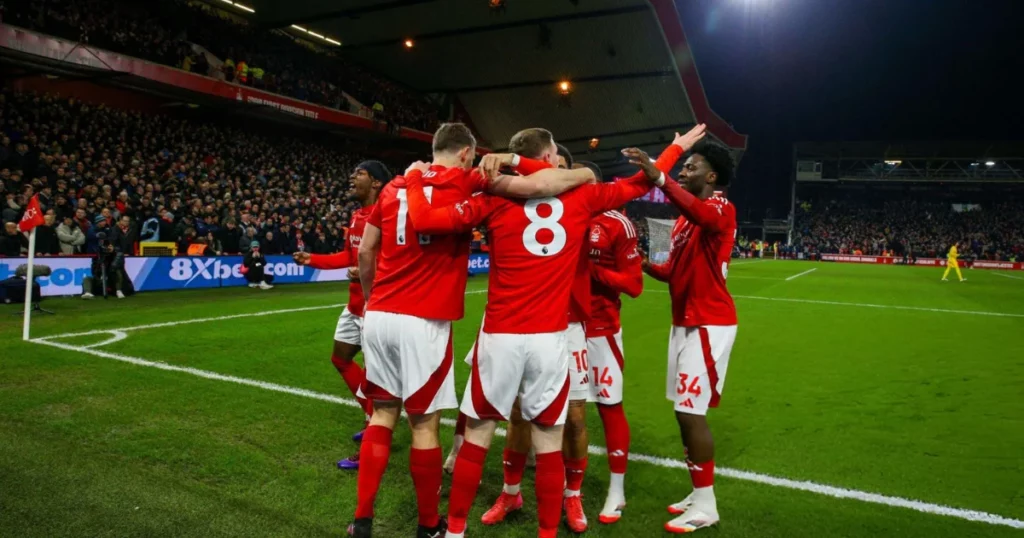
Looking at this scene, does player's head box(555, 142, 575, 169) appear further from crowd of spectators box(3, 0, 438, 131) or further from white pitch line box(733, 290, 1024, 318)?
crowd of spectators box(3, 0, 438, 131)

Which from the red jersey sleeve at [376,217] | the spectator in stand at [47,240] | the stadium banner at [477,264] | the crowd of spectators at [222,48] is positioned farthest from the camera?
the stadium banner at [477,264]

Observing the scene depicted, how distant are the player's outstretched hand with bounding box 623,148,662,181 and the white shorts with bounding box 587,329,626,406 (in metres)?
1.24

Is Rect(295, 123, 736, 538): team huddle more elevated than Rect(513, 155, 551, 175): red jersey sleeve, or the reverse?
Rect(513, 155, 551, 175): red jersey sleeve

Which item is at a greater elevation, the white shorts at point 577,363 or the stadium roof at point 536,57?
the stadium roof at point 536,57

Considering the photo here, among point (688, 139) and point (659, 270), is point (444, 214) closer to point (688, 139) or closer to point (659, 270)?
point (688, 139)

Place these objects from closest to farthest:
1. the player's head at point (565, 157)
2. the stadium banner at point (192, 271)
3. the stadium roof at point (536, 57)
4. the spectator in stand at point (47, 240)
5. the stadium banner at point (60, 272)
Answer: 1. the player's head at point (565, 157)
2. the stadium banner at point (60, 272)
3. the spectator in stand at point (47, 240)
4. the stadium banner at point (192, 271)
5. the stadium roof at point (536, 57)

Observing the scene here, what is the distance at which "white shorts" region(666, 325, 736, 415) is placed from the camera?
3.84 meters

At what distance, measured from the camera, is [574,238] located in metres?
3.31

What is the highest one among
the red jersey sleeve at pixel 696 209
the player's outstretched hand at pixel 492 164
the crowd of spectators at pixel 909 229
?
the crowd of spectators at pixel 909 229

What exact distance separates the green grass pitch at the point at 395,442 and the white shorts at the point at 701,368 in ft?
2.60

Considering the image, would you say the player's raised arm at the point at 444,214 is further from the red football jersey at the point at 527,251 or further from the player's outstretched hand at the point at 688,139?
the player's outstretched hand at the point at 688,139

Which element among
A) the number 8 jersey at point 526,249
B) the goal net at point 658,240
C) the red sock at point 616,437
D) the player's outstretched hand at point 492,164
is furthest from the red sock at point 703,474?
the goal net at point 658,240

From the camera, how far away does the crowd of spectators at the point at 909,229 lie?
181 feet

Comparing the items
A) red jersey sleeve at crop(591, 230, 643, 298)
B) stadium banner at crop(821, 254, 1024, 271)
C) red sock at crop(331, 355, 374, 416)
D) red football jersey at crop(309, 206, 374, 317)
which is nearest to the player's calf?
red jersey sleeve at crop(591, 230, 643, 298)
